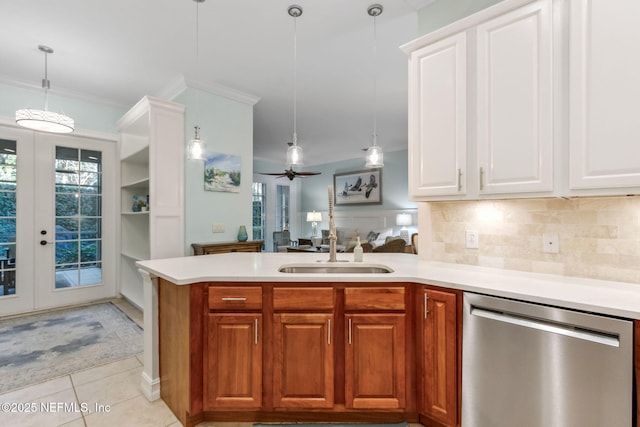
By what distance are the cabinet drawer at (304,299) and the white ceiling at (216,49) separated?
2.18 metres

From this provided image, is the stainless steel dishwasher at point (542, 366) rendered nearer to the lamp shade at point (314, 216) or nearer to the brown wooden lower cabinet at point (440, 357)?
the brown wooden lower cabinet at point (440, 357)

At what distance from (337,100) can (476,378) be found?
3.78m

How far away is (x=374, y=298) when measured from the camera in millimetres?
1767

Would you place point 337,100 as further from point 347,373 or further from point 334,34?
point 347,373

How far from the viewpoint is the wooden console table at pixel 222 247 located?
352cm

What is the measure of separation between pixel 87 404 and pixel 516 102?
3243mm

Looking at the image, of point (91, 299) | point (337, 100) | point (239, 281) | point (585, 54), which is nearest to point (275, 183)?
point (337, 100)

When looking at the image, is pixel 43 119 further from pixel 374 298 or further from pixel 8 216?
pixel 374 298

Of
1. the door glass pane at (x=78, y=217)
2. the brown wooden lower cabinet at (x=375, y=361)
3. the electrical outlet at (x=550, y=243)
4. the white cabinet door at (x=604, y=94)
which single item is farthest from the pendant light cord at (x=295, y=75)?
the door glass pane at (x=78, y=217)

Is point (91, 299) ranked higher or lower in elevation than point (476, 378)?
lower

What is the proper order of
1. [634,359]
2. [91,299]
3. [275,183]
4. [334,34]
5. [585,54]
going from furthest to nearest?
[275,183], [91,299], [334,34], [585,54], [634,359]

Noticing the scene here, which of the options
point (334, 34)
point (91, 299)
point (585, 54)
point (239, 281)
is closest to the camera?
point (585, 54)

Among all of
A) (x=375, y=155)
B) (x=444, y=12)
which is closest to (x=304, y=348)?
(x=375, y=155)

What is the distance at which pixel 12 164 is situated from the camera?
3746mm
